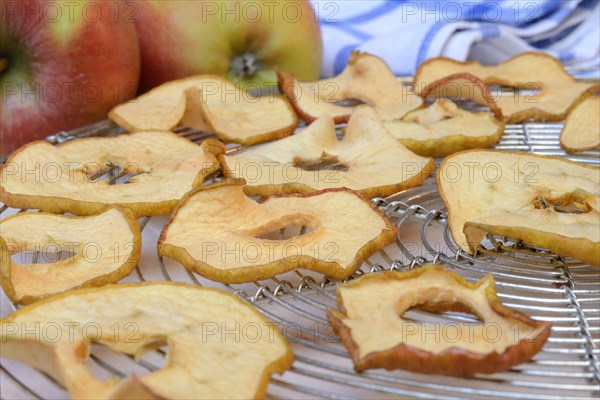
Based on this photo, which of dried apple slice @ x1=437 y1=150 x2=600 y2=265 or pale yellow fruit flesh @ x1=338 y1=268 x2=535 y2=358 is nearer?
pale yellow fruit flesh @ x1=338 y1=268 x2=535 y2=358

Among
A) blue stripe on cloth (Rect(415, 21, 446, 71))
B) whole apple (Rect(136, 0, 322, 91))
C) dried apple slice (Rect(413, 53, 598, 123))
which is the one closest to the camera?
dried apple slice (Rect(413, 53, 598, 123))

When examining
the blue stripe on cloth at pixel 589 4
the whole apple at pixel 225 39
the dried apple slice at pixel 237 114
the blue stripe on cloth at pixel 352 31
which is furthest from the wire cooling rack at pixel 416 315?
the blue stripe on cloth at pixel 589 4

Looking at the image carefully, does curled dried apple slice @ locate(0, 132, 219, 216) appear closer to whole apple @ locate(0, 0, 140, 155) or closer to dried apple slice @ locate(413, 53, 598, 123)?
whole apple @ locate(0, 0, 140, 155)

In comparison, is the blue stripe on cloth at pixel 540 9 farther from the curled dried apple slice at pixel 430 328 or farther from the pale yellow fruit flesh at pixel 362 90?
the curled dried apple slice at pixel 430 328

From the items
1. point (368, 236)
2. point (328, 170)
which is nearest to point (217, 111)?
point (328, 170)

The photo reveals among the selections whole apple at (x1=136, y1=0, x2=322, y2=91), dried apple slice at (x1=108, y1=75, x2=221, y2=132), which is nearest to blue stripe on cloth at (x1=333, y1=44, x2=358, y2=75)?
whole apple at (x1=136, y1=0, x2=322, y2=91)

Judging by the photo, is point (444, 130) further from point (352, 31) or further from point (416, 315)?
point (352, 31)

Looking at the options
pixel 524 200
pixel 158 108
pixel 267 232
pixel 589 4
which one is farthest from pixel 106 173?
pixel 589 4
